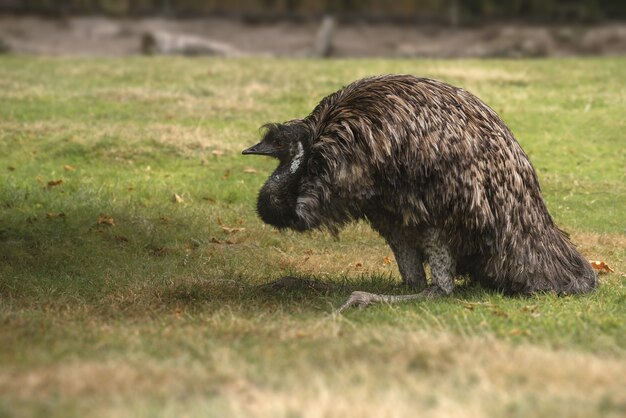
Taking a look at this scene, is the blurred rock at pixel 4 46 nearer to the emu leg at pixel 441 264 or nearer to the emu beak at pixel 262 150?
the emu beak at pixel 262 150

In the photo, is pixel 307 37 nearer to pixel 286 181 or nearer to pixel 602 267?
pixel 602 267

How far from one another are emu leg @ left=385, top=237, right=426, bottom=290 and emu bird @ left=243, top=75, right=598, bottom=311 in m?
0.03

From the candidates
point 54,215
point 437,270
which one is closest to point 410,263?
point 437,270

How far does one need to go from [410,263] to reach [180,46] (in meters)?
20.4

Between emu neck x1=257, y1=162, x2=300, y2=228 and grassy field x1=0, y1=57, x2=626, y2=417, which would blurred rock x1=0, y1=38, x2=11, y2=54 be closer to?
grassy field x1=0, y1=57, x2=626, y2=417

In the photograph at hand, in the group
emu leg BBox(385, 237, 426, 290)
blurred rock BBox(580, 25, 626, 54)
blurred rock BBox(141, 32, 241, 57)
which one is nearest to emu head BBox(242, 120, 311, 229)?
emu leg BBox(385, 237, 426, 290)

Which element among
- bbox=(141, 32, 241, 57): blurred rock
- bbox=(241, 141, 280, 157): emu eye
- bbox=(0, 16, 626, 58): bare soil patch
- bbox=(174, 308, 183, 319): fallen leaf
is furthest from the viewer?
bbox=(0, 16, 626, 58): bare soil patch

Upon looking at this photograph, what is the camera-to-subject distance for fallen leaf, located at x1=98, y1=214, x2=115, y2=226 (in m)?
11.9

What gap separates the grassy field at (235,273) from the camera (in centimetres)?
515

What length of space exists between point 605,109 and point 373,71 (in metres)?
5.85

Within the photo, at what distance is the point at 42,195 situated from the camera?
42.4ft

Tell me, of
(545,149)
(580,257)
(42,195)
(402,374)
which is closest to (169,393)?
(402,374)

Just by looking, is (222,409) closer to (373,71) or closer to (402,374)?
(402,374)

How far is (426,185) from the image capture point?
8.27 metres
